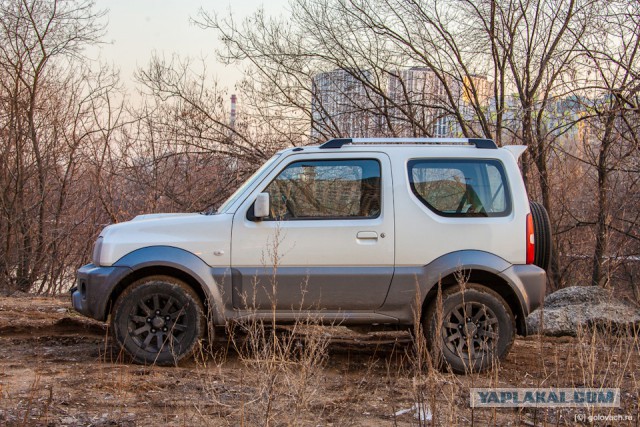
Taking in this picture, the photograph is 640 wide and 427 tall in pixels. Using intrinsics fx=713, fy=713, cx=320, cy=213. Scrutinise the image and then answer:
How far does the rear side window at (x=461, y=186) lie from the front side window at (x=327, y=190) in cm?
38

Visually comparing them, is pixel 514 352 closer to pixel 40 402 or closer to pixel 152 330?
pixel 152 330

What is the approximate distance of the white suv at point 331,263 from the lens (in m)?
5.92

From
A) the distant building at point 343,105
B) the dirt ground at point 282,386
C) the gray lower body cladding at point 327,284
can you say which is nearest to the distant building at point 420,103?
the distant building at point 343,105

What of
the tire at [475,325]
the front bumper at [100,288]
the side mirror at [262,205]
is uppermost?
the side mirror at [262,205]

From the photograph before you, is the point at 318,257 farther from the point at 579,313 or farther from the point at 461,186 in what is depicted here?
the point at 579,313

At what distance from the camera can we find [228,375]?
5672 mm

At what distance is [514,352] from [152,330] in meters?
3.50

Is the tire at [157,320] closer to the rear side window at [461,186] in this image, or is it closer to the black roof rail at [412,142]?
the black roof rail at [412,142]

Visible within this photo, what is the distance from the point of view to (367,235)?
19.5 ft

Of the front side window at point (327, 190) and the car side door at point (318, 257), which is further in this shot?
the front side window at point (327, 190)

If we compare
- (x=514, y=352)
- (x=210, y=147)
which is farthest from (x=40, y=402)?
(x=210, y=147)

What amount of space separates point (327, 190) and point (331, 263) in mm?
627

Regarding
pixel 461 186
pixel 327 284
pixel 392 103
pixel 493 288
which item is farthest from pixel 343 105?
pixel 327 284

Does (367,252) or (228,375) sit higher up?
(367,252)
